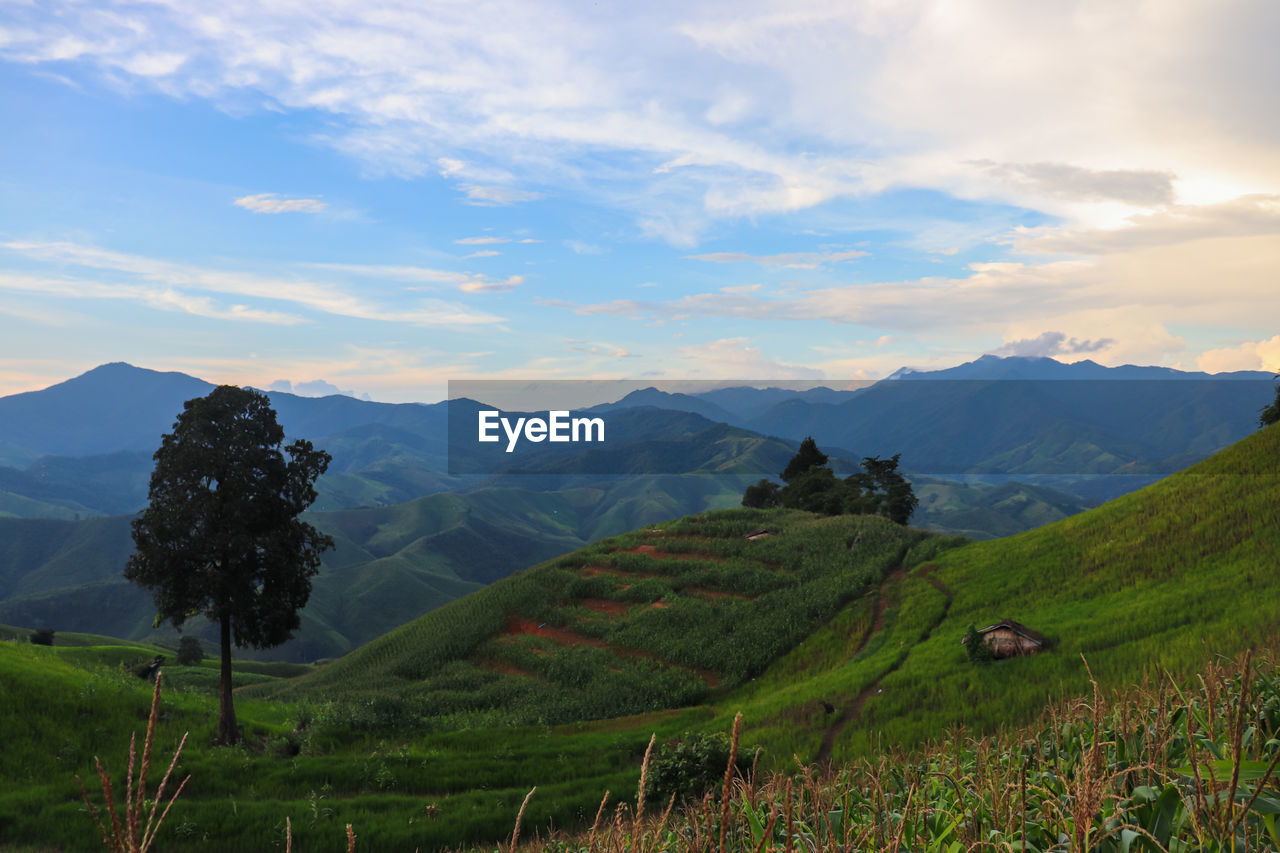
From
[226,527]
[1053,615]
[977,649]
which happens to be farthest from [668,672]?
[226,527]

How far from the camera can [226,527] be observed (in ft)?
81.4

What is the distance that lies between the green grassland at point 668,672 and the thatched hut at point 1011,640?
0.77 meters

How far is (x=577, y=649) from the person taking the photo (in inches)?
1630

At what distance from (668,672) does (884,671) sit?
1236 cm

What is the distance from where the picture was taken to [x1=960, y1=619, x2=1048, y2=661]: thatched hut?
25.7 meters

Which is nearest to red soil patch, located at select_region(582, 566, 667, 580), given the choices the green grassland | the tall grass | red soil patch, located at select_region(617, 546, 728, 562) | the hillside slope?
the green grassland

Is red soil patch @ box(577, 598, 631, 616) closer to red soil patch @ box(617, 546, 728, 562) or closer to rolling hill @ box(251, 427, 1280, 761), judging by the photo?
rolling hill @ box(251, 427, 1280, 761)

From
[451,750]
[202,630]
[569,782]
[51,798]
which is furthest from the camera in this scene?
[202,630]

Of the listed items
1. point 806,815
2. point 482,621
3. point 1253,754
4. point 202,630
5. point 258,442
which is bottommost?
point 202,630

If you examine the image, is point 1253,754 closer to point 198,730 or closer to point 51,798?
point 51,798

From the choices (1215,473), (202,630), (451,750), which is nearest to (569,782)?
(451,750)

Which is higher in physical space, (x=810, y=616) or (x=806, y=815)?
(x=806, y=815)

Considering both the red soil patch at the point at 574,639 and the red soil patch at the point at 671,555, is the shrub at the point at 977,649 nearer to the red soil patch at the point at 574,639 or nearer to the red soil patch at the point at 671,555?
the red soil patch at the point at 574,639

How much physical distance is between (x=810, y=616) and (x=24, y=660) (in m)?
36.0
